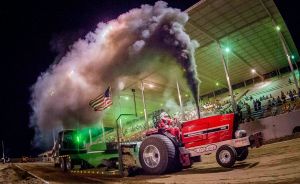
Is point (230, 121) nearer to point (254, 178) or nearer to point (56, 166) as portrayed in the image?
point (254, 178)

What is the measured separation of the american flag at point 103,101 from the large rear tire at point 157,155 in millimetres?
9077

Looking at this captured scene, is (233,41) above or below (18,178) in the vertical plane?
above

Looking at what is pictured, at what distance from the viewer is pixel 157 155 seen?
8.15 meters

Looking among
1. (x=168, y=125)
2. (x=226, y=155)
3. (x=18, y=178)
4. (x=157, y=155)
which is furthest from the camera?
(x=18, y=178)

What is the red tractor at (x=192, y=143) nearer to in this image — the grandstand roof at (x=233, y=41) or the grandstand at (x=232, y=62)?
the grandstand at (x=232, y=62)

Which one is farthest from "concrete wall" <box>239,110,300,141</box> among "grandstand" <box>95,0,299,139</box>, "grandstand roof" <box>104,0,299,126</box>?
"grandstand roof" <box>104,0,299,126</box>

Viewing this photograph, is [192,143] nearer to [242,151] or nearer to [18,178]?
[242,151]

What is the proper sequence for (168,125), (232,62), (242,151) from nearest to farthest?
(242,151)
(168,125)
(232,62)

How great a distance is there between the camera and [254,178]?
5039 millimetres

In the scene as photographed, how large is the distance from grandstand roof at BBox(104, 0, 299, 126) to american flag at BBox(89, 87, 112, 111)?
26.0ft

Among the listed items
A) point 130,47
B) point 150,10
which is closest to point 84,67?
point 130,47

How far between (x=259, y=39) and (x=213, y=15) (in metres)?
7.08

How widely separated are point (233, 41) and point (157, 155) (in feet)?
60.4

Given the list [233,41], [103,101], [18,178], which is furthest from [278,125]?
A: [18,178]
